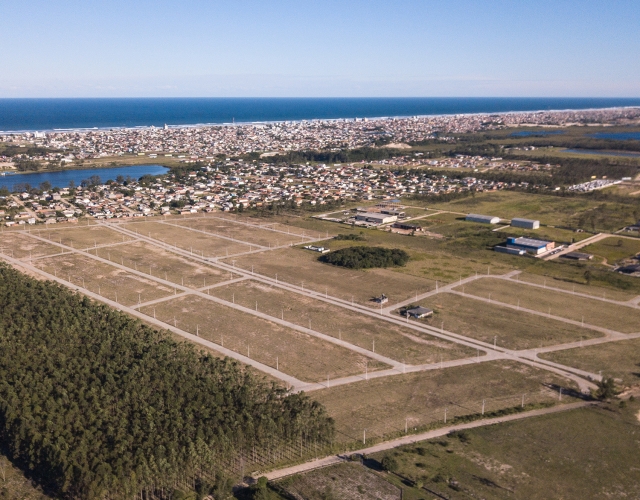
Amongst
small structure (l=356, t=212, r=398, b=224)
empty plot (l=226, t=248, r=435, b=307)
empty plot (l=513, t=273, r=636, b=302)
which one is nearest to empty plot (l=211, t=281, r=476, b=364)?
empty plot (l=226, t=248, r=435, b=307)

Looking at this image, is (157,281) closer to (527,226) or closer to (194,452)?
(194,452)

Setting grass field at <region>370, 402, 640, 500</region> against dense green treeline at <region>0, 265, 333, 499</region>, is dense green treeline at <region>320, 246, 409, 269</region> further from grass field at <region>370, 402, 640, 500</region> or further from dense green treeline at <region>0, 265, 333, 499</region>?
grass field at <region>370, 402, 640, 500</region>

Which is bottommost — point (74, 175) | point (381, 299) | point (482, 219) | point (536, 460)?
point (536, 460)

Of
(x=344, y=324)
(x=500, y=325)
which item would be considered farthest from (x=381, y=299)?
(x=500, y=325)

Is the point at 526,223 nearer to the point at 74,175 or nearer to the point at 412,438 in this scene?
the point at 412,438

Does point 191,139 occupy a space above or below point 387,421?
above

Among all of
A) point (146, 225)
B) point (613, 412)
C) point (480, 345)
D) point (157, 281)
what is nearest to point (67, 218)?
point (146, 225)
